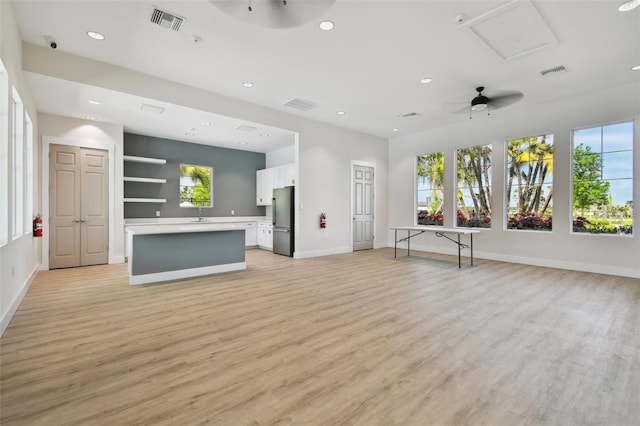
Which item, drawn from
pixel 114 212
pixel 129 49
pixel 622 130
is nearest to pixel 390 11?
pixel 129 49

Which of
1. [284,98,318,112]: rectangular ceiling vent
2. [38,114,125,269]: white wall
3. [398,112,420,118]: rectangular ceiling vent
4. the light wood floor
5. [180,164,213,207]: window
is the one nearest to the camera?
the light wood floor

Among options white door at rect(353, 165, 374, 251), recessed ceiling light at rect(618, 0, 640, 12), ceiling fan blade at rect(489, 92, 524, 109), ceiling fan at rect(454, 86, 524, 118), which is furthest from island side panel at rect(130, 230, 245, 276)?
recessed ceiling light at rect(618, 0, 640, 12)

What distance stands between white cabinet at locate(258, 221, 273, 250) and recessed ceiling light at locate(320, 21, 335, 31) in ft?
17.8

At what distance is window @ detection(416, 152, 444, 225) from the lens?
7.83 meters

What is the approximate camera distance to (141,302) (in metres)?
3.68

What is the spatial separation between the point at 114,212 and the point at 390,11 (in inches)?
254

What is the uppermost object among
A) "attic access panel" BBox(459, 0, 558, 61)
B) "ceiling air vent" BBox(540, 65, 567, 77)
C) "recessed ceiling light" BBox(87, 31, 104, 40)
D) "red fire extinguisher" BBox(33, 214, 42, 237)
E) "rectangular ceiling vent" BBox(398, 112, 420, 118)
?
"rectangular ceiling vent" BBox(398, 112, 420, 118)

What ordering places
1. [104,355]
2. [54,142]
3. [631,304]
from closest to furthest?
1. [104,355]
2. [631,304]
3. [54,142]

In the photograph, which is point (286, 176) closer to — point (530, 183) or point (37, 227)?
point (37, 227)

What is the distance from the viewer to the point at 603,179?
17.5 ft

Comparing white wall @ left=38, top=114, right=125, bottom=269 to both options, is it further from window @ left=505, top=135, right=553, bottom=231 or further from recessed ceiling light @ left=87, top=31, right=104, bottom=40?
window @ left=505, top=135, right=553, bottom=231

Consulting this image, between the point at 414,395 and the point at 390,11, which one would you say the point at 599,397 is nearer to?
the point at 414,395

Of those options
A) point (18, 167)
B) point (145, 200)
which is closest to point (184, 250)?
point (18, 167)

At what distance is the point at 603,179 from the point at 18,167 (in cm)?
931
